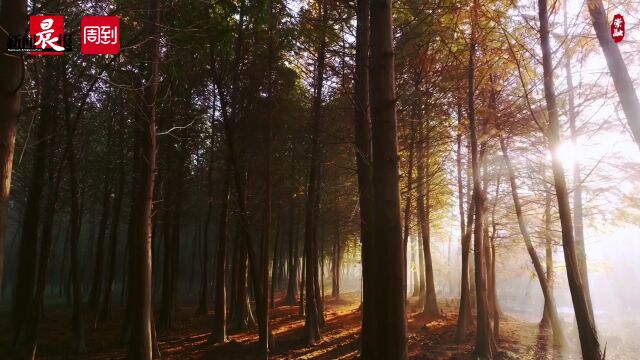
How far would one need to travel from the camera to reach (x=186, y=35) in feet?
19.0

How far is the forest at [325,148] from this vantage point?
17.6 feet

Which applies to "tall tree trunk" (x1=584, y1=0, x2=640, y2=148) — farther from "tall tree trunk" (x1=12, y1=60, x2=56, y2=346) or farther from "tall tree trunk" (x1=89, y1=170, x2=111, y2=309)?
"tall tree trunk" (x1=89, y1=170, x2=111, y2=309)

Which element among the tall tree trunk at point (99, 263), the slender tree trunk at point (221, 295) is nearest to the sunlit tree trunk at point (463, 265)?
the slender tree trunk at point (221, 295)

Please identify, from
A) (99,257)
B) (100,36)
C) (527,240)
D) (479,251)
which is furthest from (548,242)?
(99,257)

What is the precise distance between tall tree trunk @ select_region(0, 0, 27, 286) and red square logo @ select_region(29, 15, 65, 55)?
26cm

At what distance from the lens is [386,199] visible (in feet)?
13.9

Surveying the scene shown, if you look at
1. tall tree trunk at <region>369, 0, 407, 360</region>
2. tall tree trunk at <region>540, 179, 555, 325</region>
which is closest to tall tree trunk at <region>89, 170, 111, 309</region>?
tall tree trunk at <region>369, 0, 407, 360</region>

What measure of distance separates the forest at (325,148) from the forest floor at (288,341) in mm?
124

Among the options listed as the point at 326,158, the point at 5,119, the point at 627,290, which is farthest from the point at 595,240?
the point at 627,290

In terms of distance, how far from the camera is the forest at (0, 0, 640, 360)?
5.37 metres

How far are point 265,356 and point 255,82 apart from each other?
745 cm

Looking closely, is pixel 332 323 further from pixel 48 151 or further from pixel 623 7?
pixel 623 7

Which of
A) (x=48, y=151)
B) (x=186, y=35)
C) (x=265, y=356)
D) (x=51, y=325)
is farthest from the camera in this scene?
(x=51, y=325)

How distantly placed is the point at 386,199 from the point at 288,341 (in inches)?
411
